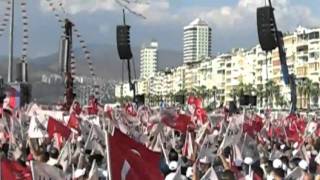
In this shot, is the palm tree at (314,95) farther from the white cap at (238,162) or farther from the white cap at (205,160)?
the white cap at (205,160)

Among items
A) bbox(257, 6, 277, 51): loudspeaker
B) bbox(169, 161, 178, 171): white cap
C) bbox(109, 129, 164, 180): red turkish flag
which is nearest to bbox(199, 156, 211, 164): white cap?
bbox(169, 161, 178, 171): white cap

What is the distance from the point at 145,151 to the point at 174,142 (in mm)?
7818

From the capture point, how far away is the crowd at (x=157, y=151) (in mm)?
7504

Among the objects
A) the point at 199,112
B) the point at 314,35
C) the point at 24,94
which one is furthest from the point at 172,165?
the point at 314,35

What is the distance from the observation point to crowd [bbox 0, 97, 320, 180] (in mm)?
7504

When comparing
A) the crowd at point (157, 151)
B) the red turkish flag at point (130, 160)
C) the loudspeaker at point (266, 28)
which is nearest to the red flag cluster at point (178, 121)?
the crowd at point (157, 151)

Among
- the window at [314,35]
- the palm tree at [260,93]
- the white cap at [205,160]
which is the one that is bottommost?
the white cap at [205,160]

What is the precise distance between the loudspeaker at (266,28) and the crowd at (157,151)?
9.88 meters

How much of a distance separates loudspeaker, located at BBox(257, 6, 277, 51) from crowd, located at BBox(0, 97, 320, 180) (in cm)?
988

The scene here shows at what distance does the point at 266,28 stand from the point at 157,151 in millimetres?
21167

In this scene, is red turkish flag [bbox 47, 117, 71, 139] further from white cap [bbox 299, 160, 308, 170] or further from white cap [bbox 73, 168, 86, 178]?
white cap [bbox 73, 168, 86, 178]

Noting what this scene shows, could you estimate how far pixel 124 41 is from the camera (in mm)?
36031

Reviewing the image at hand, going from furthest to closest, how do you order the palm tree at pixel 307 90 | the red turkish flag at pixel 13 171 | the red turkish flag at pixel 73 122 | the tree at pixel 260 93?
the tree at pixel 260 93
the palm tree at pixel 307 90
the red turkish flag at pixel 73 122
the red turkish flag at pixel 13 171

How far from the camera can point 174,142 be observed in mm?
15477
